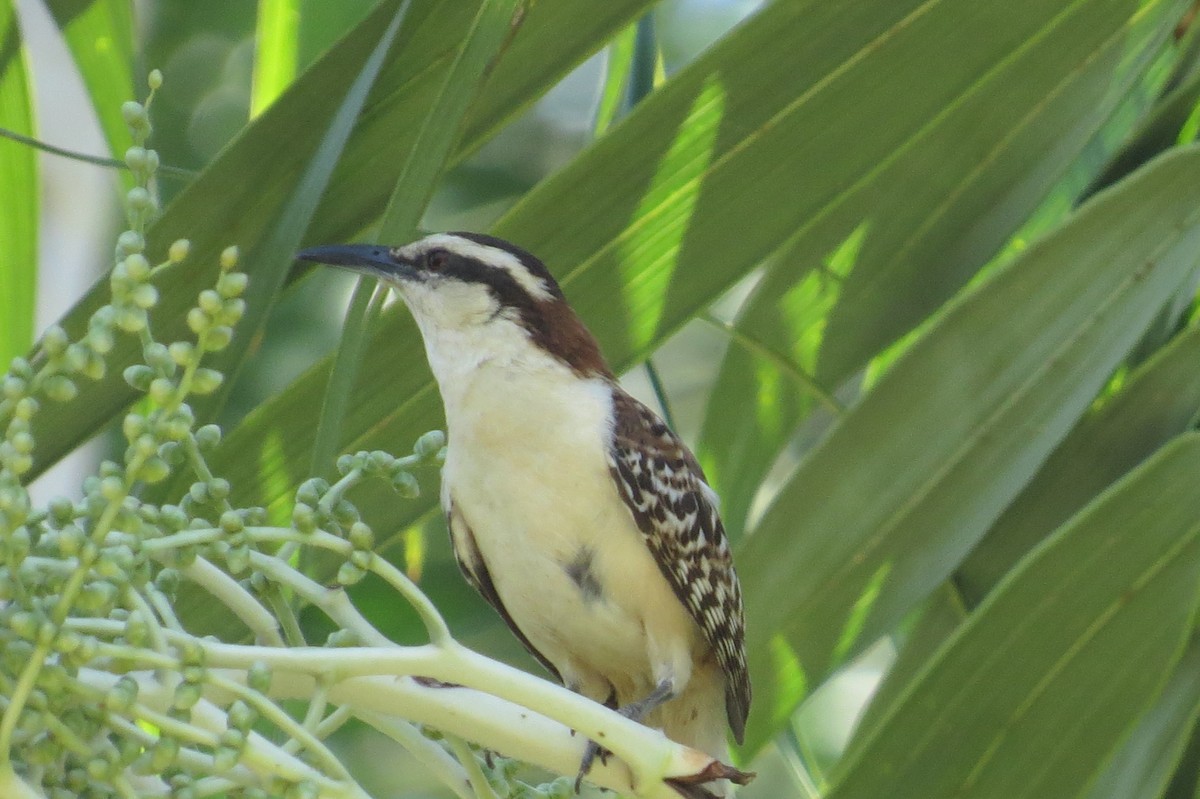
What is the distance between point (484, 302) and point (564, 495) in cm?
34

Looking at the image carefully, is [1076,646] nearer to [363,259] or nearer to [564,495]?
[564,495]

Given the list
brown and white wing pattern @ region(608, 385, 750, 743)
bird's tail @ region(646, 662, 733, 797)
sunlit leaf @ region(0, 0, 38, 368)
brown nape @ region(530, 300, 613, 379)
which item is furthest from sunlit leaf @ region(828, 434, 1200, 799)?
sunlit leaf @ region(0, 0, 38, 368)

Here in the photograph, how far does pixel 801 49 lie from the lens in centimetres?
168

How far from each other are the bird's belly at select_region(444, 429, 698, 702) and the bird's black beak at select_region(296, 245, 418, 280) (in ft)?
0.85

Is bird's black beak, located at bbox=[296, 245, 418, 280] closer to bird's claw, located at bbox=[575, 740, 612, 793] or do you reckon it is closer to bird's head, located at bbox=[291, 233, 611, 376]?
bird's head, located at bbox=[291, 233, 611, 376]

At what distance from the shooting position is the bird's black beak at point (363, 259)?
65.8 inches

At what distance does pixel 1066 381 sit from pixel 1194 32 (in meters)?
0.55

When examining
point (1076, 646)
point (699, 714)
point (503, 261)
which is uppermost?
point (503, 261)

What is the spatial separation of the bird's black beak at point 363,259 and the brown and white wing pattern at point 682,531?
0.33 metres

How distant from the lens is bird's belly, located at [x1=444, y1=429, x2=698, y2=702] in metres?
1.84

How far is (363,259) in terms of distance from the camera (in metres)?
1.83

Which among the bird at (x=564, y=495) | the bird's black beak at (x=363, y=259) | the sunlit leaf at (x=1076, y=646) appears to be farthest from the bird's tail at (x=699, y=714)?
the bird's black beak at (x=363, y=259)

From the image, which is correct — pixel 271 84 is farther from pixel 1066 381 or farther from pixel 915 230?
pixel 1066 381

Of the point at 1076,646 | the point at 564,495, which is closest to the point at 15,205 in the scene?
the point at 564,495
